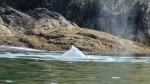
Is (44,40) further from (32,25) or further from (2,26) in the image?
(32,25)

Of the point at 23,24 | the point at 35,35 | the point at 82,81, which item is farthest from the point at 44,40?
the point at 82,81

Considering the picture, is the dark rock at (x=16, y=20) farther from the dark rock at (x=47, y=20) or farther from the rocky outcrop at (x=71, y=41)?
the rocky outcrop at (x=71, y=41)

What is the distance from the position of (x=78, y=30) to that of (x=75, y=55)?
303ft

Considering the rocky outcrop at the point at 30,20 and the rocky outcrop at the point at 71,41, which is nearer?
the rocky outcrop at the point at 71,41

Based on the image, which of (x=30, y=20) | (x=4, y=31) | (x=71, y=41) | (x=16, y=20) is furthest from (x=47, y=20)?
(x=71, y=41)

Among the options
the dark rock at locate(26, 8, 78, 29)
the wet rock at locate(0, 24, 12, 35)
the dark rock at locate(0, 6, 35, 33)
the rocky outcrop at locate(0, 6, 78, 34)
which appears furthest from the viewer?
the dark rock at locate(26, 8, 78, 29)

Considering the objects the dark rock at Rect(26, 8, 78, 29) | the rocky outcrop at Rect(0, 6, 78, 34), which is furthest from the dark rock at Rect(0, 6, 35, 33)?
the dark rock at Rect(26, 8, 78, 29)

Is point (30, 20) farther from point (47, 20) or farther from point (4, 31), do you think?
point (4, 31)

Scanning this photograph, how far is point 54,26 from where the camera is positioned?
18162 cm

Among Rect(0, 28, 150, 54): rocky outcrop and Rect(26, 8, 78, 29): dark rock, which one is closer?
Rect(0, 28, 150, 54): rocky outcrop

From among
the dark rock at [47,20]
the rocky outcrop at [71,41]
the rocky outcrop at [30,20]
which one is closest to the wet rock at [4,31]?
the rocky outcrop at [71,41]

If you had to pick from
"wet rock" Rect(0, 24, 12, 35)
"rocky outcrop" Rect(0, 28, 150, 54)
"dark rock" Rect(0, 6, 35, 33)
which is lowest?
"rocky outcrop" Rect(0, 28, 150, 54)

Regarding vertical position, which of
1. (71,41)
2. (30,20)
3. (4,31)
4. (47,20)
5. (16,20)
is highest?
(30,20)

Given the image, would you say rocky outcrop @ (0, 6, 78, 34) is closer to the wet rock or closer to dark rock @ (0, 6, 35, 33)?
dark rock @ (0, 6, 35, 33)
